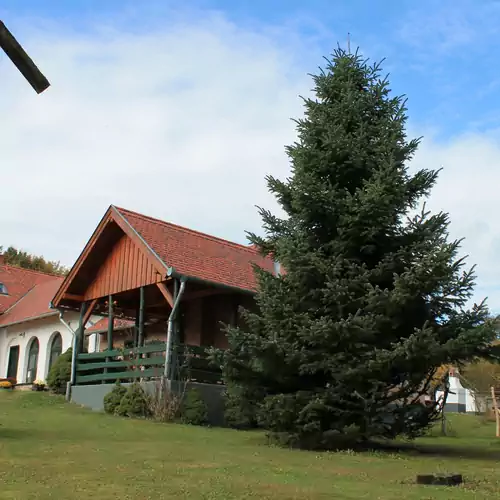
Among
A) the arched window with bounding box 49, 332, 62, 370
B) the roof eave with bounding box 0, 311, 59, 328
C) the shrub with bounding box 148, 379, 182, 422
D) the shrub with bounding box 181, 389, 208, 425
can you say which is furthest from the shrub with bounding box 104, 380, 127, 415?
the arched window with bounding box 49, 332, 62, 370

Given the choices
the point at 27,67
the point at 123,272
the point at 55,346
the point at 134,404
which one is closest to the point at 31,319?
the point at 55,346

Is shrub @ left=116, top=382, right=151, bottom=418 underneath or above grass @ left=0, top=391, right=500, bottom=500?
above

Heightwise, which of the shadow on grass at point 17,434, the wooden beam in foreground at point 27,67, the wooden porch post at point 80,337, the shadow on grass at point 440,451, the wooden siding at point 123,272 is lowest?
the shadow on grass at point 440,451

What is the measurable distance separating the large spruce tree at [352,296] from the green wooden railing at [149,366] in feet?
15.4

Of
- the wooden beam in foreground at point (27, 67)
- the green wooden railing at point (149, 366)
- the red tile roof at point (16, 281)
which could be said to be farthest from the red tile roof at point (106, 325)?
the wooden beam in foreground at point (27, 67)

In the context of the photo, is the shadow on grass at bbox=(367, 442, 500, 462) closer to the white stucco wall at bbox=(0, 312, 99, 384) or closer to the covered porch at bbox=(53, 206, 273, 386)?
the covered porch at bbox=(53, 206, 273, 386)

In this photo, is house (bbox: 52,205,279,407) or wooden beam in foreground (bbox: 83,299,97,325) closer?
house (bbox: 52,205,279,407)

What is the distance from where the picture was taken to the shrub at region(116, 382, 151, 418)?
55.5ft

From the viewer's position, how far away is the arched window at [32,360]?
31134 millimetres

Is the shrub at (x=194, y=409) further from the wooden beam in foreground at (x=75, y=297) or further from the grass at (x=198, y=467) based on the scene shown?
the wooden beam in foreground at (x=75, y=297)

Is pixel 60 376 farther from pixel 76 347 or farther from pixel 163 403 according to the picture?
pixel 163 403

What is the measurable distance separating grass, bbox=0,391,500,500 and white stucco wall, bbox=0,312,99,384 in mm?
14484

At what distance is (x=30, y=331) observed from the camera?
31625 millimetres

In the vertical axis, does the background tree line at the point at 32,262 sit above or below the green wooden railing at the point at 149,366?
above
